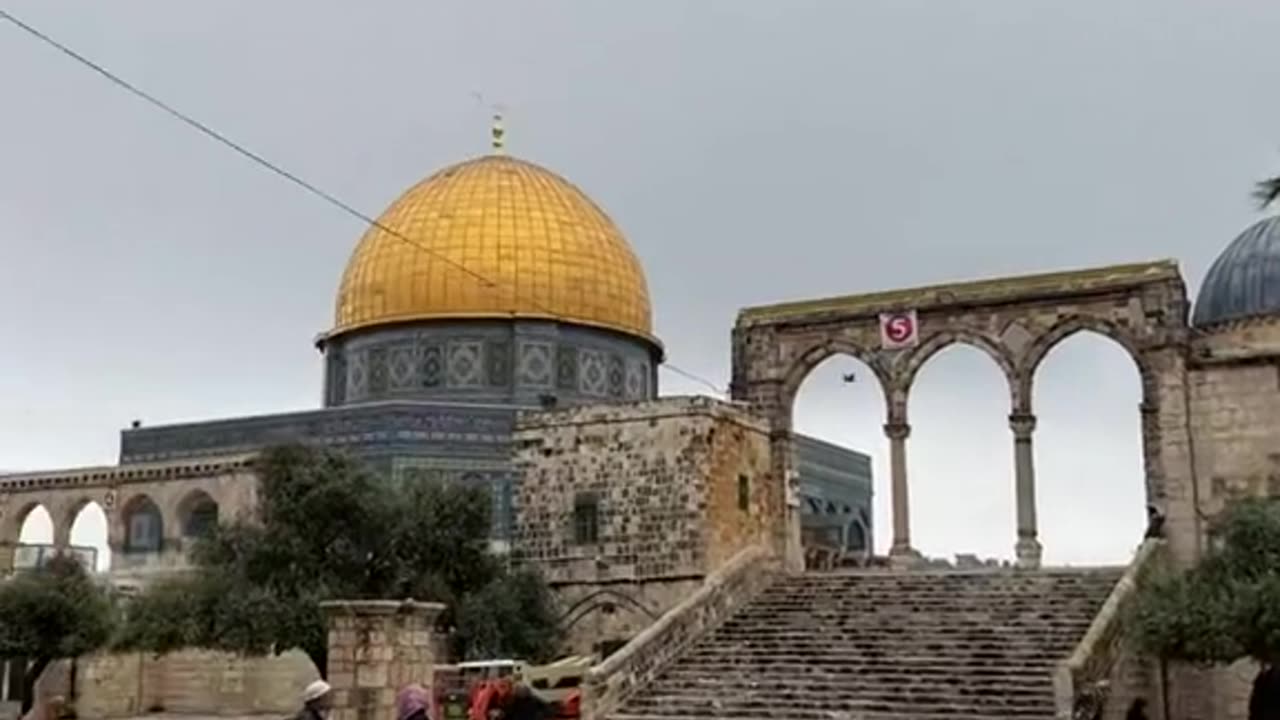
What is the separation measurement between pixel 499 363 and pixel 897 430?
12960 mm

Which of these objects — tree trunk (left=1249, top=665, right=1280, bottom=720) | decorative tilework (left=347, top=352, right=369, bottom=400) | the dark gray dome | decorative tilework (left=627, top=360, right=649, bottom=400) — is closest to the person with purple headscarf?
tree trunk (left=1249, top=665, right=1280, bottom=720)

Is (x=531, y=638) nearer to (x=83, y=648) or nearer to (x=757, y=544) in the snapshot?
(x=757, y=544)

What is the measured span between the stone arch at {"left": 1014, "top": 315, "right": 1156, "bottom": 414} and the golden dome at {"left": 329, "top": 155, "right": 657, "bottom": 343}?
47.8 ft

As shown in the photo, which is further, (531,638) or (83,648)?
(83,648)

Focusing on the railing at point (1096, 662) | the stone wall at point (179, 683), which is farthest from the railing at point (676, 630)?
the stone wall at point (179, 683)

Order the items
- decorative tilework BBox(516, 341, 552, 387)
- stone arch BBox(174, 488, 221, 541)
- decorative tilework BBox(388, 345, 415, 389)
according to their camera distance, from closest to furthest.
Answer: stone arch BBox(174, 488, 221, 541) → decorative tilework BBox(516, 341, 552, 387) → decorative tilework BBox(388, 345, 415, 389)

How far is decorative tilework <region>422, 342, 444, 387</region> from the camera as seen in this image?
3478cm

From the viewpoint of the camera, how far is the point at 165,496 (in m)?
33.2

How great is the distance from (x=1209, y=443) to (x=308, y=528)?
41.2ft

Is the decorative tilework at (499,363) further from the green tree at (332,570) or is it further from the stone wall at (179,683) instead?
the green tree at (332,570)

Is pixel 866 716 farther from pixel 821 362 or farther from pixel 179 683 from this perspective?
pixel 179 683

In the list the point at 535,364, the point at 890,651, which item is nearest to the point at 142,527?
the point at 535,364

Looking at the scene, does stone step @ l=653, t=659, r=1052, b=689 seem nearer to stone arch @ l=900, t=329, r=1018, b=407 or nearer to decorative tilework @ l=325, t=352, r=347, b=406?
stone arch @ l=900, t=329, r=1018, b=407

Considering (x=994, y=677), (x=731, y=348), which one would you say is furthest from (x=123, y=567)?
(x=994, y=677)
